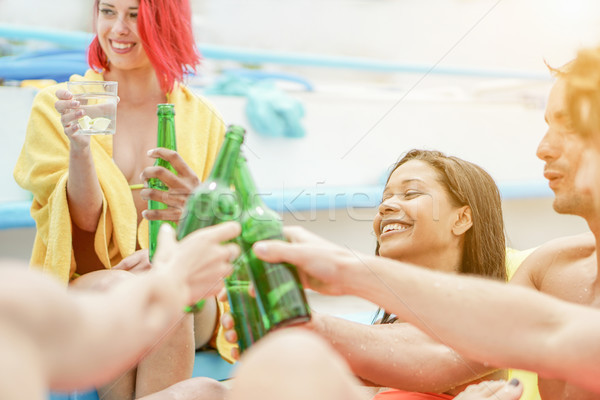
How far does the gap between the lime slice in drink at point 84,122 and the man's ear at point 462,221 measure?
0.74 meters

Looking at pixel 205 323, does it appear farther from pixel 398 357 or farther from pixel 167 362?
pixel 398 357

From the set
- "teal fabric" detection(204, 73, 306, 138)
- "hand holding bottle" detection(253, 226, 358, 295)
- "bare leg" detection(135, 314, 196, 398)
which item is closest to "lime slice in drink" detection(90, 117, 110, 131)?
"bare leg" detection(135, 314, 196, 398)

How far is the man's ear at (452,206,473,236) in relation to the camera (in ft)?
4.20

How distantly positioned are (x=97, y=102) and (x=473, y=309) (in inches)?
31.5

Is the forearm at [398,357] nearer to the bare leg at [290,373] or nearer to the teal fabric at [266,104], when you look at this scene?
the bare leg at [290,373]

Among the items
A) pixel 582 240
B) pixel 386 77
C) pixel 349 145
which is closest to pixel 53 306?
pixel 582 240

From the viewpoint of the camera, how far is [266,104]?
7.89ft

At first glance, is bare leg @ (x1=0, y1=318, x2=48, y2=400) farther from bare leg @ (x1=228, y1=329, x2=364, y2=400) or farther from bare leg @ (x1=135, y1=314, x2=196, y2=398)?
bare leg @ (x1=135, y1=314, x2=196, y2=398)

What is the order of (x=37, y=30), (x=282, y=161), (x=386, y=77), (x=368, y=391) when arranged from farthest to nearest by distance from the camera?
(x=386, y=77)
(x=282, y=161)
(x=37, y=30)
(x=368, y=391)

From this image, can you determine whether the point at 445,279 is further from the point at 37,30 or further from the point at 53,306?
the point at 37,30

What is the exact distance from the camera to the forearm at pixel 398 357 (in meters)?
0.96

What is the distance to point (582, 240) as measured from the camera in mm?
1016

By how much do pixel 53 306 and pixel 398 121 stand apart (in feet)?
8.29

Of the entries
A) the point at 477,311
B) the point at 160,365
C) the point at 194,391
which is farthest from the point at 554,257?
the point at 160,365
